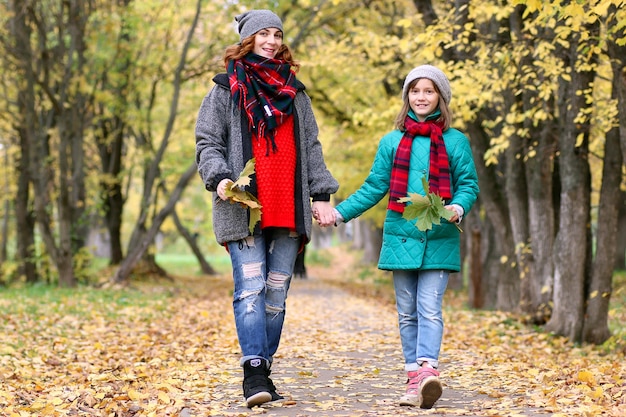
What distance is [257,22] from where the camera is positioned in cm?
519

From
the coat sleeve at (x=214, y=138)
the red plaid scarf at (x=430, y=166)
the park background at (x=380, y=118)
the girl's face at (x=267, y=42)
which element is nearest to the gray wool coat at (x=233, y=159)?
the coat sleeve at (x=214, y=138)

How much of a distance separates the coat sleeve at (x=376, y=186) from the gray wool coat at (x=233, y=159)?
6.9 inches

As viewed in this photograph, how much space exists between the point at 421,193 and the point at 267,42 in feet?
4.32

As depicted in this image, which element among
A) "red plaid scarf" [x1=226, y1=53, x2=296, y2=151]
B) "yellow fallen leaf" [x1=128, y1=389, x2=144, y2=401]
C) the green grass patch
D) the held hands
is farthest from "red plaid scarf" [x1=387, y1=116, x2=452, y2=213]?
the green grass patch

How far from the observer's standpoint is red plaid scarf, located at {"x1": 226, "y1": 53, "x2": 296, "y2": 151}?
16.8 ft

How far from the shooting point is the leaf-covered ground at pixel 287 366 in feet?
16.9

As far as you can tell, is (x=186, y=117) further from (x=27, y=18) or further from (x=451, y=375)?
(x=451, y=375)

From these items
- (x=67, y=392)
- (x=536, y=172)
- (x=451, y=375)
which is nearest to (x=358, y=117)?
(x=536, y=172)

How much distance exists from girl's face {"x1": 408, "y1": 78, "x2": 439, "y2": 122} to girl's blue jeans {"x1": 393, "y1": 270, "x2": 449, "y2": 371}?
3.34 ft

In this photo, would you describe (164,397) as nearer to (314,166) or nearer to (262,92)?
(314,166)

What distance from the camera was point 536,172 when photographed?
11.5 meters

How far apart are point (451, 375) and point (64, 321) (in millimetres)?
5966

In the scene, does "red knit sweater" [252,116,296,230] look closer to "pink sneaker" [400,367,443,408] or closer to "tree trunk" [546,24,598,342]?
"pink sneaker" [400,367,443,408]

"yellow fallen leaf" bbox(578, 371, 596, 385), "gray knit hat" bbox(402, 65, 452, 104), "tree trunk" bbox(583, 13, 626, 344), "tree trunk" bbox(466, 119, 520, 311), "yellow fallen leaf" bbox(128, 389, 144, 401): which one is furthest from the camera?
"tree trunk" bbox(466, 119, 520, 311)
